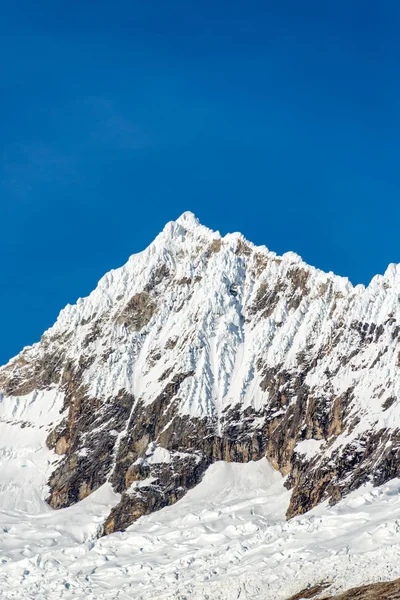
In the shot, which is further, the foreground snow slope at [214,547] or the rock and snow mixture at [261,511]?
the rock and snow mixture at [261,511]

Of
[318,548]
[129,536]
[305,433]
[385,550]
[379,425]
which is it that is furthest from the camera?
[305,433]

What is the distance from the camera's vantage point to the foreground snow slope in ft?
306

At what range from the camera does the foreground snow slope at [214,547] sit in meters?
93.3

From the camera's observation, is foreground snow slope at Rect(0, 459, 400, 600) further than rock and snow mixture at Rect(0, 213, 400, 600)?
No

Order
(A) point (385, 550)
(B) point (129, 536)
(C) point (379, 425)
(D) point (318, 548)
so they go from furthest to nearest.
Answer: (C) point (379, 425) → (B) point (129, 536) → (D) point (318, 548) → (A) point (385, 550)

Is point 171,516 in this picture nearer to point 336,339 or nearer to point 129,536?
point 129,536

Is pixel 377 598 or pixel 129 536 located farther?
pixel 129 536

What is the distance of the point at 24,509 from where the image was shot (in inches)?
7835

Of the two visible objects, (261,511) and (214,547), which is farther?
(261,511)

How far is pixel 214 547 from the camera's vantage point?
415 feet

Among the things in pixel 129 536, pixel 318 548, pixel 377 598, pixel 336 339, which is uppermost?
pixel 336 339

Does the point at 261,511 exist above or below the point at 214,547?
above

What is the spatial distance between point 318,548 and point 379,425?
73.5m

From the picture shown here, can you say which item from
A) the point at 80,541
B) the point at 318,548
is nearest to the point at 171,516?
the point at 80,541
